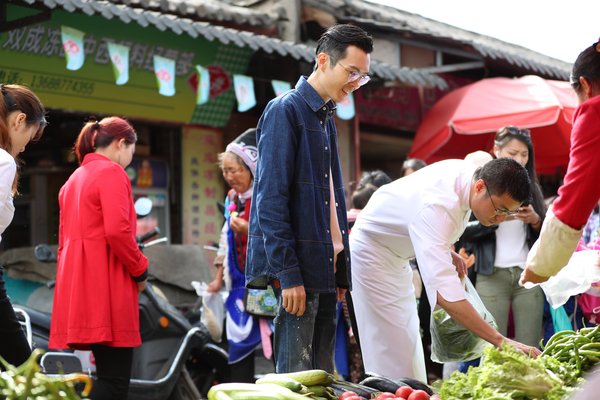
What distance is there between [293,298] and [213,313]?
9.51ft

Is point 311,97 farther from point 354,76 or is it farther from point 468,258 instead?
point 468,258

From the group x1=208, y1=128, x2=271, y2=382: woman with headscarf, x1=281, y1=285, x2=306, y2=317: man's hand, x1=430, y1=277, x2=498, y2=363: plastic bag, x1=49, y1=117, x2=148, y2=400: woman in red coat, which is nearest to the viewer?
x1=281, y1=285, x2=306, y2=317: man's hand

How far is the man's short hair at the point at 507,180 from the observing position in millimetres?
4359

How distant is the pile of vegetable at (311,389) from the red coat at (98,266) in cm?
163

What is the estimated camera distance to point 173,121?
10008 mm

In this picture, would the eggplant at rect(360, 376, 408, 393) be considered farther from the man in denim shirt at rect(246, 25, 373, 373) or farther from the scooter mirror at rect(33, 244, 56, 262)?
the scooter mirror at rect(33, 244, 56, 262)

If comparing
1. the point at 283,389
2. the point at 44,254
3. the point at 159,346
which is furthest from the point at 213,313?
the point at 283,389

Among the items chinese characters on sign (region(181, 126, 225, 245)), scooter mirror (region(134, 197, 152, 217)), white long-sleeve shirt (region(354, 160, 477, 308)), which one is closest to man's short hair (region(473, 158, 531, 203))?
white long-sleeve shirt (region(354, 160, 477, 308))

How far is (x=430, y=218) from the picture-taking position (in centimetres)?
454

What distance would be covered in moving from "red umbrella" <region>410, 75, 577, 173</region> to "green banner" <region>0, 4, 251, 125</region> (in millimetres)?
2543

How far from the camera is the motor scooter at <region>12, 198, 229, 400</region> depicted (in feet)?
20.6

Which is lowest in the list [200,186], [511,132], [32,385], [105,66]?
[32,385]

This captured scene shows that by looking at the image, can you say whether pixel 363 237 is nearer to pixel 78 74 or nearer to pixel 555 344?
pixel 555 344

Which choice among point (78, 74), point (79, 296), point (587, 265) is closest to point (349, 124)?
point (78, 74)
